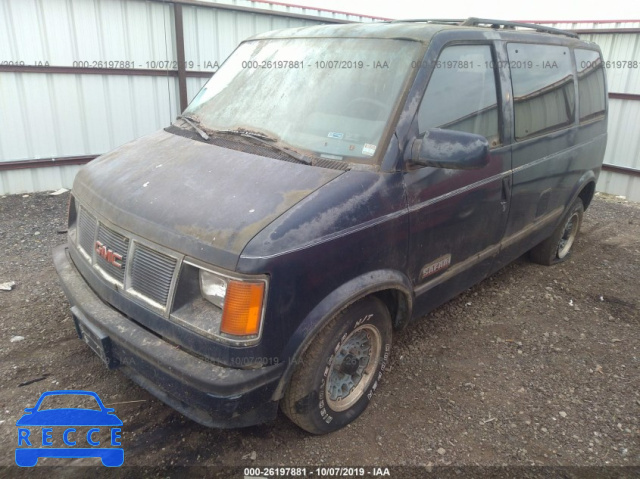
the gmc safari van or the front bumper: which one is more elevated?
the gmc safari van

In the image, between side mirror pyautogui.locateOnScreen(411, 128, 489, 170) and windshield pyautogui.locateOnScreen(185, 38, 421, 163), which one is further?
windshield pyautogui.locateOnScreen(185, 38, 421, 163)

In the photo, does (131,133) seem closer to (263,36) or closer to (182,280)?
(263,36)

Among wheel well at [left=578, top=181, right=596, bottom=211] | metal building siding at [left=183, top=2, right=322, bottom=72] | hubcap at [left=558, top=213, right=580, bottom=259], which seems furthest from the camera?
metal building siding at [left=183, top=2, right=322, bottom=72]

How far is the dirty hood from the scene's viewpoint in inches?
85.0

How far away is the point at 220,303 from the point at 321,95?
4.70 feet

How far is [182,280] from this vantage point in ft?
7.24

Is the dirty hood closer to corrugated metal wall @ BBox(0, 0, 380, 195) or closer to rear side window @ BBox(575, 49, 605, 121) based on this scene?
rear side window @ BBox(575, 49, 605, 121)

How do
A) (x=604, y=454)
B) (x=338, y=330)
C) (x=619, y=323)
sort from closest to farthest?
(x=338, y=330), (x=604, y=454), (x=619, y=323)

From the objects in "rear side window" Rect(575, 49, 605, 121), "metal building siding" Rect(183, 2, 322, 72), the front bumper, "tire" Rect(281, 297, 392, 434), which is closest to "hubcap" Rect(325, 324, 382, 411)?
"tire" Rect(281, 297, 392, 434)

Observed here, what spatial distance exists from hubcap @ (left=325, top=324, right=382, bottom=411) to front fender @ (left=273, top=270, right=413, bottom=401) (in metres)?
0.29

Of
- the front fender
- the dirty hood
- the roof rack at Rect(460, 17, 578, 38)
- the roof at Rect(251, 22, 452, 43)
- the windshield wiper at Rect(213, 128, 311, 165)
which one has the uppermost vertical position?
the roof rack at Rect(460, 17, 578, 38)

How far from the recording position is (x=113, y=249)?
251cm

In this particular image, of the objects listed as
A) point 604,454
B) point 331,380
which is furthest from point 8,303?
point 604,454

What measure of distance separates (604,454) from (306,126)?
98.0 inches
